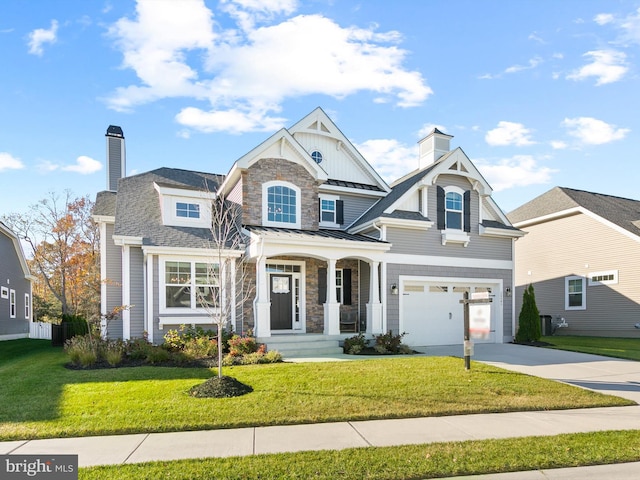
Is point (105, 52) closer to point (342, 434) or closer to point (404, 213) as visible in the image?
point (404, 213)

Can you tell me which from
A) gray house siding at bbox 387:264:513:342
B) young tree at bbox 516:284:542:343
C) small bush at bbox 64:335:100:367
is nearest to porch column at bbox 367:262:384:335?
gray house siding at bbox 387:264:513:342

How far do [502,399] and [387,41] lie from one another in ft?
30.4

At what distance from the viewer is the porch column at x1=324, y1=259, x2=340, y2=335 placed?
45.5ft

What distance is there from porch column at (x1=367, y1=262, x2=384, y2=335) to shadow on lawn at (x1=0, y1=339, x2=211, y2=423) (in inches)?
242

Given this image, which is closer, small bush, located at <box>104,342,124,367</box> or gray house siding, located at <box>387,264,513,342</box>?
small bush, located at <box>104,342,124,367</box>

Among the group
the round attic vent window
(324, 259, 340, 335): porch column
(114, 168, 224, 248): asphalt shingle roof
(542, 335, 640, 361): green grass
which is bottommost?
(542, 335, 640, 361): green grass

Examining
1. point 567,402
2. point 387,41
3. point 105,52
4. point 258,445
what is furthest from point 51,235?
point 567,402

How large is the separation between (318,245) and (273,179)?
321 centimetres

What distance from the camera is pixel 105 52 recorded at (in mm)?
12125

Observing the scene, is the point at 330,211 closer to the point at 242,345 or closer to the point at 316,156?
the point at 316,156

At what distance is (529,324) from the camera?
53.9 ft

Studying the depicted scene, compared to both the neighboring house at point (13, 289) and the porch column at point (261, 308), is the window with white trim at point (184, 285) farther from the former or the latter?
the neighboring house at point (13, 289)

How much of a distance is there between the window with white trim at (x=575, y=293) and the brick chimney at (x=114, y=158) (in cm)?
2184

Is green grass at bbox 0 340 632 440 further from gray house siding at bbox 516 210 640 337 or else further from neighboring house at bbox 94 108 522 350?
gray house siding at bbox 516 210 640 337
